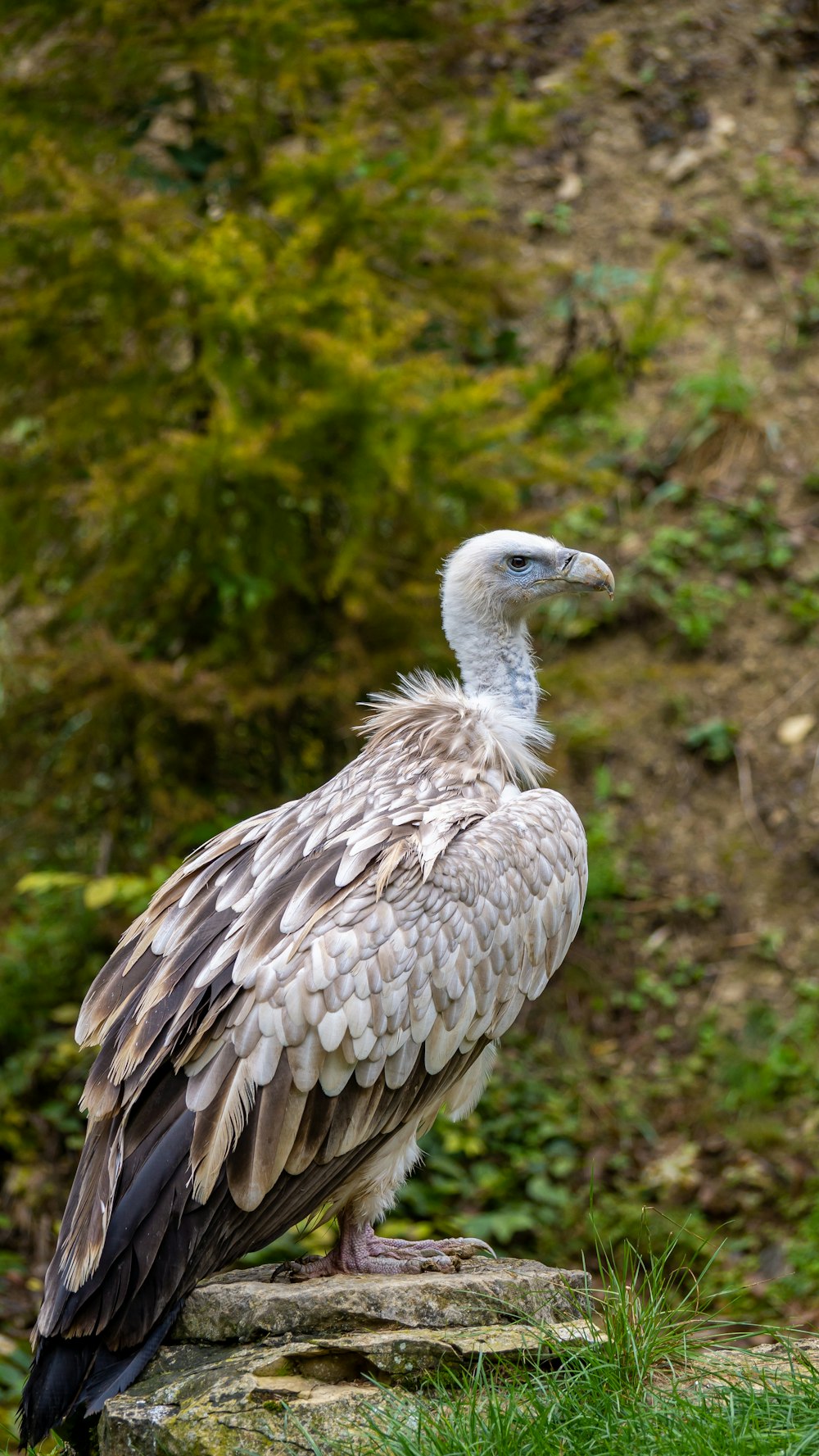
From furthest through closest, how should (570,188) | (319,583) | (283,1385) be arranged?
(570,188), (319,583), (283,1385)

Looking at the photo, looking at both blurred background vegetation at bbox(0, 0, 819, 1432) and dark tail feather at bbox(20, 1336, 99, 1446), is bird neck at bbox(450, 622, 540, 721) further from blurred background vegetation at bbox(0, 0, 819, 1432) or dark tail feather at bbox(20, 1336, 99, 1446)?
dark tail feather at bbox(20, 1336, 99, 1446)

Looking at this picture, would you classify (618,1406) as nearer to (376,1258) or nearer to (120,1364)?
(376,1258)

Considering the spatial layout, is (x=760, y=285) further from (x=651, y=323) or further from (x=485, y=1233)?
(x=485, y=1233)

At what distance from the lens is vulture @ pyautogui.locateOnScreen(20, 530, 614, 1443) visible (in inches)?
157

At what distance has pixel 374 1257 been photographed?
14.7ft

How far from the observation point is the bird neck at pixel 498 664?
5.38 m

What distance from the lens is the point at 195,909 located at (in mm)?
4531

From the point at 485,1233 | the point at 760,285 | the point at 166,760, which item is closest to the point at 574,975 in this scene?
the point at 485,1233

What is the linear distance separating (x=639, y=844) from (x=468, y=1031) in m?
5.97

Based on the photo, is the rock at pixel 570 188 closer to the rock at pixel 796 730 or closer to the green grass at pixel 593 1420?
the rock at pixel 796 730

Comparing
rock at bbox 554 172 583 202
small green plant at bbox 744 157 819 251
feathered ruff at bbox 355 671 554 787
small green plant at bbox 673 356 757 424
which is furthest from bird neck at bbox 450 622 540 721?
rock at bbox 554 172 583 202

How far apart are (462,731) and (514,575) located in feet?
2.08

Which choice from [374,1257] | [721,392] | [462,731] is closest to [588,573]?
[462,731]

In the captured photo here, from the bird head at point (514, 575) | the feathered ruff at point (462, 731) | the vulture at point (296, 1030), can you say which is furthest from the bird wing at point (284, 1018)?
the bird head at point (514, 575)
